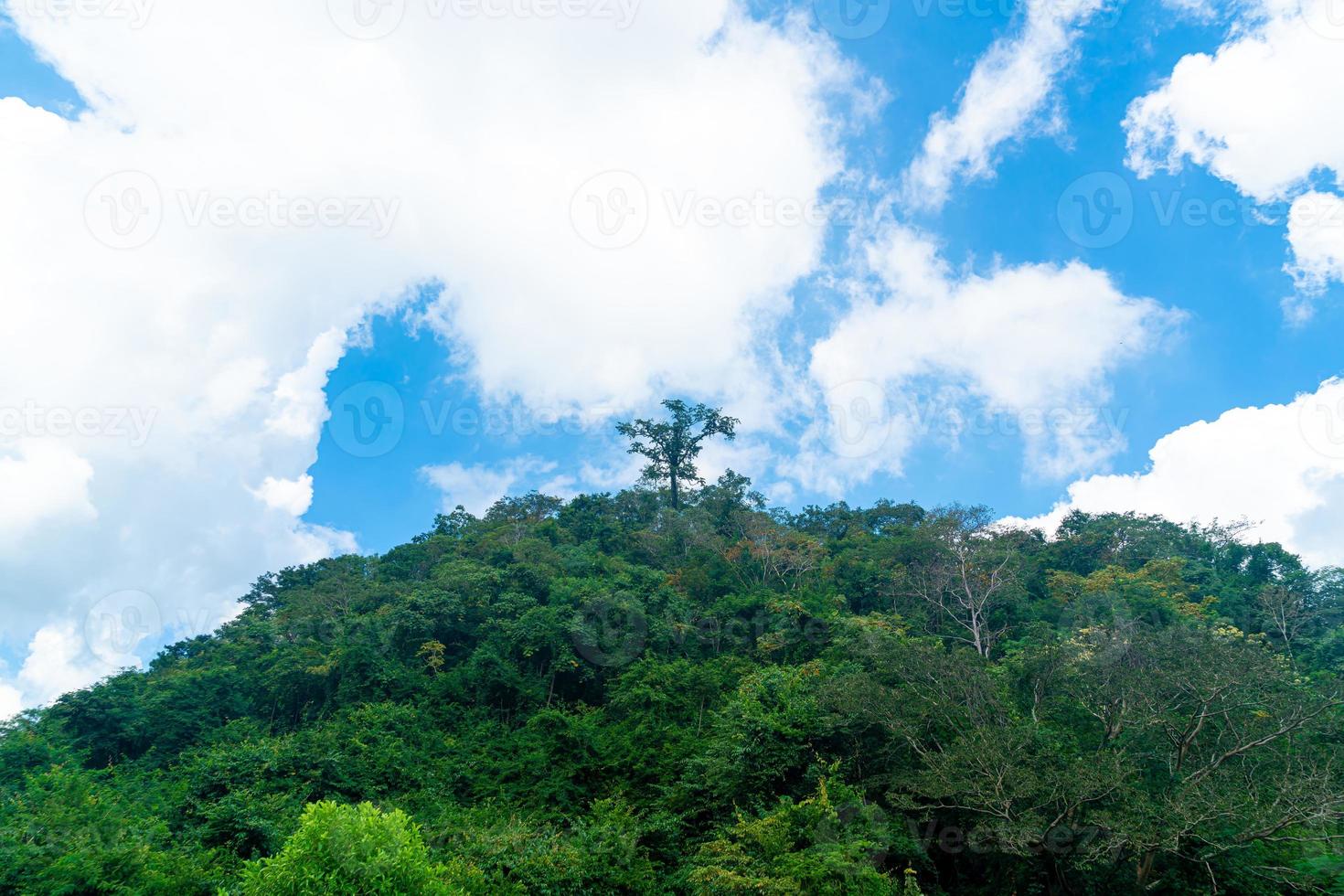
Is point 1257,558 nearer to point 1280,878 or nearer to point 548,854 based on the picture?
point 1280,878

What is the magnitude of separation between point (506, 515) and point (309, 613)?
14151mm

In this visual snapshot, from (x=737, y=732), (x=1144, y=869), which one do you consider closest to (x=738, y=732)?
(x=737, y=732)

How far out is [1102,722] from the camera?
50.2 ft

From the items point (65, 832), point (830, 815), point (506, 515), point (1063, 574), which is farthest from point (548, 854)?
point (506, 515)

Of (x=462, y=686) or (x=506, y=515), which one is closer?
(x=462, y=686)

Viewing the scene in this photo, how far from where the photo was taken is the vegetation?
12.3 m

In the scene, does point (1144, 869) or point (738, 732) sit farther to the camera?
point (738, 732)

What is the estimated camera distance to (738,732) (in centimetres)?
1619

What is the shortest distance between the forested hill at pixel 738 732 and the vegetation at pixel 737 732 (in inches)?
3.3

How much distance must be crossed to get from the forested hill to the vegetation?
0.08 m

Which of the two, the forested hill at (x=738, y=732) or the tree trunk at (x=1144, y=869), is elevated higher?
the forested hill at (x=738, y=732)

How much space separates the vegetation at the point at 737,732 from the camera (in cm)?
1228

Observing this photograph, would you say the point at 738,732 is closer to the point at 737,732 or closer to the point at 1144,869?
the point at 737,732

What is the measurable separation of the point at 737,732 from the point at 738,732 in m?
0.03
